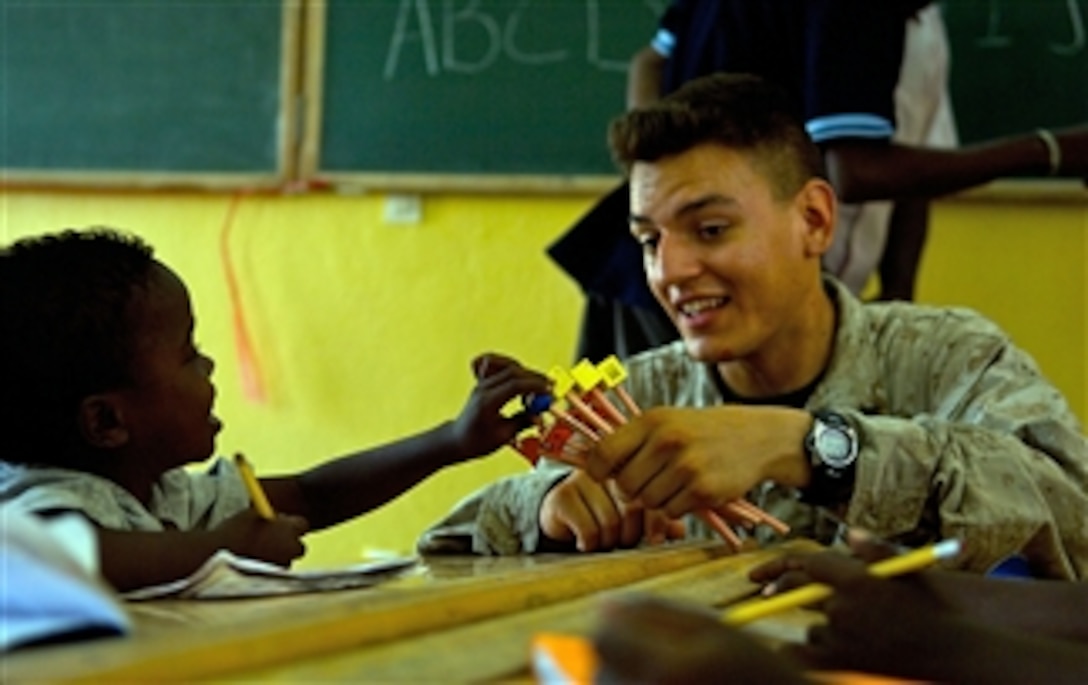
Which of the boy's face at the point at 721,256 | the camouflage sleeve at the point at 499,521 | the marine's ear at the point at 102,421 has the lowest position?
the camouflage sleeve at the point at 499,521

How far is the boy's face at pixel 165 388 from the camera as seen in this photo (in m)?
1.44

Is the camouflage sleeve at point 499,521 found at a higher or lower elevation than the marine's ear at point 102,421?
lower

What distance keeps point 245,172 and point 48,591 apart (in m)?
2.74

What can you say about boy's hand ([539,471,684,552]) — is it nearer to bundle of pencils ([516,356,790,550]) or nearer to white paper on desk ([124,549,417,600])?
bundle of pencils ([516,356,790,550])

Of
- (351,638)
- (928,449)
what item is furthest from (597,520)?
(351,638)

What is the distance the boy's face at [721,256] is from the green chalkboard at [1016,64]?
1240mm

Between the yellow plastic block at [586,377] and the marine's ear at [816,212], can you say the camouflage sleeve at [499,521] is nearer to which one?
the yellow plastic block at [586,377]

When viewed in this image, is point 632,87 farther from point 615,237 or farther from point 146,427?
point 146,427

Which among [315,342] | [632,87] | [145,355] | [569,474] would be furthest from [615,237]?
[145,355]

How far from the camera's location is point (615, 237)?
2.62 m

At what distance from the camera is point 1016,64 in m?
3.10

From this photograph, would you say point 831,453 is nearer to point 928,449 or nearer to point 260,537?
point 928,449

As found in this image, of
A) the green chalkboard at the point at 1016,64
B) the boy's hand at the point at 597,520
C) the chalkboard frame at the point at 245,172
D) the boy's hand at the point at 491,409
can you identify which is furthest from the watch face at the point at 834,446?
the chalkboard frame at the point at 245,172

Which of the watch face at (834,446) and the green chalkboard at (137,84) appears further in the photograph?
the green chalkboard at (137,84)
